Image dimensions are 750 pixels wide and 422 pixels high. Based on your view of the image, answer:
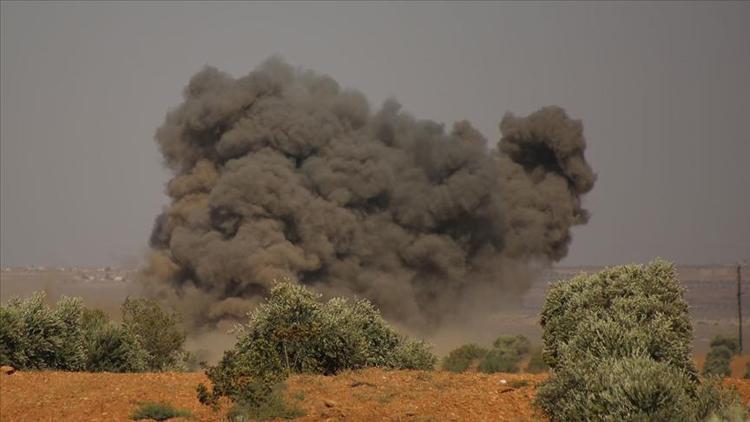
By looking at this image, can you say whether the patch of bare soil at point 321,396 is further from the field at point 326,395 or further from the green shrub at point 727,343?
the green shrub at point 727,343

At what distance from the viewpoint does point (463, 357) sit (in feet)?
162

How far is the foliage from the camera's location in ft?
117

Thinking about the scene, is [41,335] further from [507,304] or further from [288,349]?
[507,304]

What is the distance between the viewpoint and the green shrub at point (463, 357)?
44.5 meters

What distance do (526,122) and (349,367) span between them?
146 ft

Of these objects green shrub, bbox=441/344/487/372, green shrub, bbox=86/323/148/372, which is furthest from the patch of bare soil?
green shrub, bbox=441/344/487/372

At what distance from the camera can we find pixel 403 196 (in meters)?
65.4

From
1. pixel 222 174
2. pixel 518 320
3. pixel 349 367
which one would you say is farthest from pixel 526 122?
pixel 518 320

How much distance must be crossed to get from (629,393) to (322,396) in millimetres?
7424

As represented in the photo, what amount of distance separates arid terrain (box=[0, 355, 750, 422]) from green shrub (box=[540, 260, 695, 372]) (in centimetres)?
211

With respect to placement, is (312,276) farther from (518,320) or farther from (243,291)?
(518,320)

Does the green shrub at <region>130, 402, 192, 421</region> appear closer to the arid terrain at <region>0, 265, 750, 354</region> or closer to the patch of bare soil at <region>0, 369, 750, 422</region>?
the patch of bare soil at <region>0, 369, 750, 422</region>

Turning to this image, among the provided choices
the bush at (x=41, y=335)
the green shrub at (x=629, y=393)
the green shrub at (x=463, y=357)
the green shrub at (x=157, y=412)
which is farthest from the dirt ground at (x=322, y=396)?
the green shrub at (x=463, y=357)

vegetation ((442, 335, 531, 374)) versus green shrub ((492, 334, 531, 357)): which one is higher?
green shrub ((492, 334, 531, 357))
